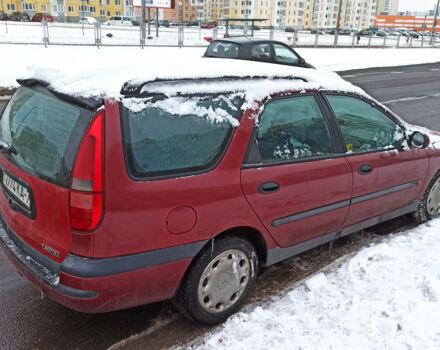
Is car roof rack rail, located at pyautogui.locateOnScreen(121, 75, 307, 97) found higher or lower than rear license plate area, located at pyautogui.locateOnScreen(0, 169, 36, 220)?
higher

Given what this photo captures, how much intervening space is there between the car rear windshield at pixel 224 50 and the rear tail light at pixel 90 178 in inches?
389

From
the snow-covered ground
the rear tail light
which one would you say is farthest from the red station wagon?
the snow-covered ground

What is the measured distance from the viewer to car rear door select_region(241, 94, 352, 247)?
9.08ft

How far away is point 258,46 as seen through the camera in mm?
11992

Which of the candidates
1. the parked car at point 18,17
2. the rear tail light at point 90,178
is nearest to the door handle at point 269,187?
the rear tail light at point 90,178

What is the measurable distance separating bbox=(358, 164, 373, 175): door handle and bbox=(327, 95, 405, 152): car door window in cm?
13

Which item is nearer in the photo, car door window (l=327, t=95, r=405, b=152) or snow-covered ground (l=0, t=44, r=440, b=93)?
snow-covered ground (l=0, t=44, r=440, b=93)

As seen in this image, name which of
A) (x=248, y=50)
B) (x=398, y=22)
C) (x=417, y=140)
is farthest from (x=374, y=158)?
(x=398, y=22)

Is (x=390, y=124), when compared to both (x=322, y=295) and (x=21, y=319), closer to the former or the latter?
(x=322, y=295)

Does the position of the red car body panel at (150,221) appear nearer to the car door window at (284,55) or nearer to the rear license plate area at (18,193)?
the rear license plate area at (18,193)

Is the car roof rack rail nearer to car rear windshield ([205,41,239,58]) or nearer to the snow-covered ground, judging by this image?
the snow-covered ground

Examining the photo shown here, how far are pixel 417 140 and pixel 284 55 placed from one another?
961 centimetres

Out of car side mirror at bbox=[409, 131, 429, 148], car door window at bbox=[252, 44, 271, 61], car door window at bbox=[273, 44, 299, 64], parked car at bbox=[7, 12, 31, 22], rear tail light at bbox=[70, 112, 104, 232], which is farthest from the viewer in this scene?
parked car at bbox=[7, 12, 31, 22]

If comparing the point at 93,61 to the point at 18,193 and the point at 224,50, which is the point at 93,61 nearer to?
the point at 18,193
